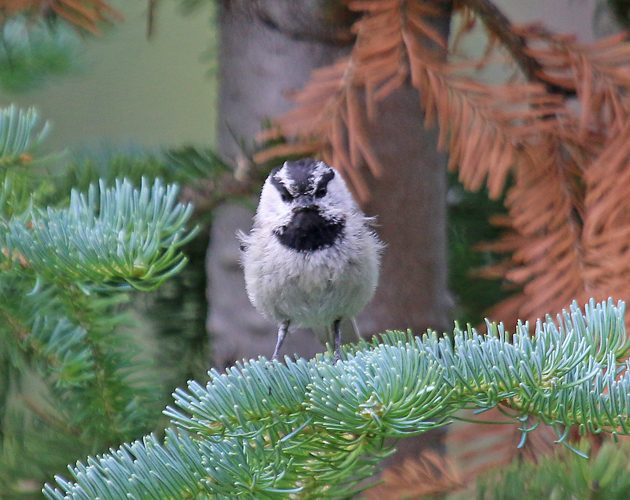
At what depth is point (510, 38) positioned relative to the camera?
49.4 inches

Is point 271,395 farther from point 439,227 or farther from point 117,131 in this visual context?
point 117,131

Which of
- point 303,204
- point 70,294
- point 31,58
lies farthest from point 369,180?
point 31,58

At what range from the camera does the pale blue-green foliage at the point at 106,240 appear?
2.91 ft

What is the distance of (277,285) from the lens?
1.46m

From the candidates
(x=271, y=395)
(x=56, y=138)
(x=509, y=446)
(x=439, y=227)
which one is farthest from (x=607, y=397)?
(x=56, y=138)

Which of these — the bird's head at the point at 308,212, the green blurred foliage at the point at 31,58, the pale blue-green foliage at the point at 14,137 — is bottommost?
the bird's head at the point at 308,212

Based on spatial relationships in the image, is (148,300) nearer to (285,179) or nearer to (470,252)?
(285,179)

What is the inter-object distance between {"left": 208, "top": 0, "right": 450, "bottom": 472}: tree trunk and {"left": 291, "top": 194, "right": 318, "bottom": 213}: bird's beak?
0.10 meters

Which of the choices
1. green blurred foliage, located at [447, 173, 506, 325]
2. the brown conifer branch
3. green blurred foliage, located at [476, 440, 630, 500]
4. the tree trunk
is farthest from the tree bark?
green blurred foliage, located at [476, 440, 630, 500]

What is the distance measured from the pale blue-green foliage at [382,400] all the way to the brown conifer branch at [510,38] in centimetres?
55

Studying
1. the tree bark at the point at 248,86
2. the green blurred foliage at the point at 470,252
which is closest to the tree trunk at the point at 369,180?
the tree bark at the point at 248,86

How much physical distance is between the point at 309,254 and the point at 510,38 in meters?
0.46

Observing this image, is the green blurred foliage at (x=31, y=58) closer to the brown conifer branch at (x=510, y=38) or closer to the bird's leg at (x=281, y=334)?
the bird's leg at (x=281, y=334)

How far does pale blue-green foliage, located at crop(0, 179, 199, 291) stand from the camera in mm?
886
